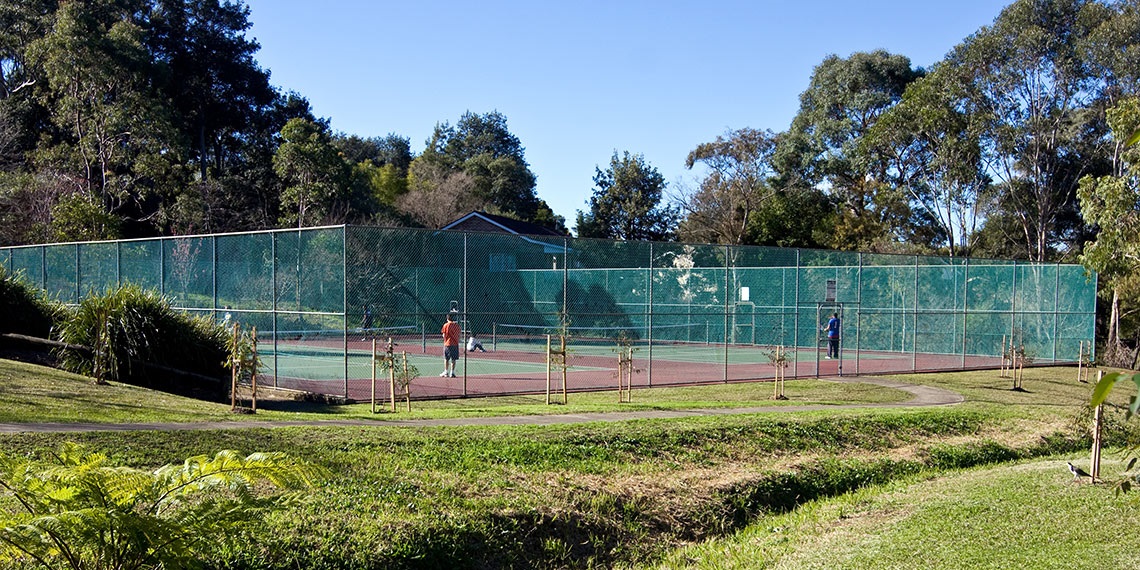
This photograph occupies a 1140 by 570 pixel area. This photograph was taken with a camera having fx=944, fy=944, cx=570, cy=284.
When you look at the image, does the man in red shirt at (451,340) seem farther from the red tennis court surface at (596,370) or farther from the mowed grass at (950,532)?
the mowed grass at (950,532)

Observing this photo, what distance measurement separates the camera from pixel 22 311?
19.2 meters

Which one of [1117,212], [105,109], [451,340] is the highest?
[105,109]

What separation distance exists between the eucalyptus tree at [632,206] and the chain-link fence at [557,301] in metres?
24.9

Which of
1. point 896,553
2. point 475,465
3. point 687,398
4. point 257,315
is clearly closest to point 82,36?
point 257,315

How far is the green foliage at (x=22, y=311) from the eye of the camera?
61.5 ft

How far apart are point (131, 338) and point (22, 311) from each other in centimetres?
532

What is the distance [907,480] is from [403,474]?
569cm

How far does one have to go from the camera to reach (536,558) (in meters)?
7.30

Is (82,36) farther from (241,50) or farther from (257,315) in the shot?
(257,315)

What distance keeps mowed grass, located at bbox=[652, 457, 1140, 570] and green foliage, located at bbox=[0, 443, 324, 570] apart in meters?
3.92

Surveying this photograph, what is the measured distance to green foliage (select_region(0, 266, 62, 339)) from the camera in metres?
18.8

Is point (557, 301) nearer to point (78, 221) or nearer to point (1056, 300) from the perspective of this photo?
point (1056, 300)

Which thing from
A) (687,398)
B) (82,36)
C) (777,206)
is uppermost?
(82,36)

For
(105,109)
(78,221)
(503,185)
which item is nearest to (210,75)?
(105,109)
